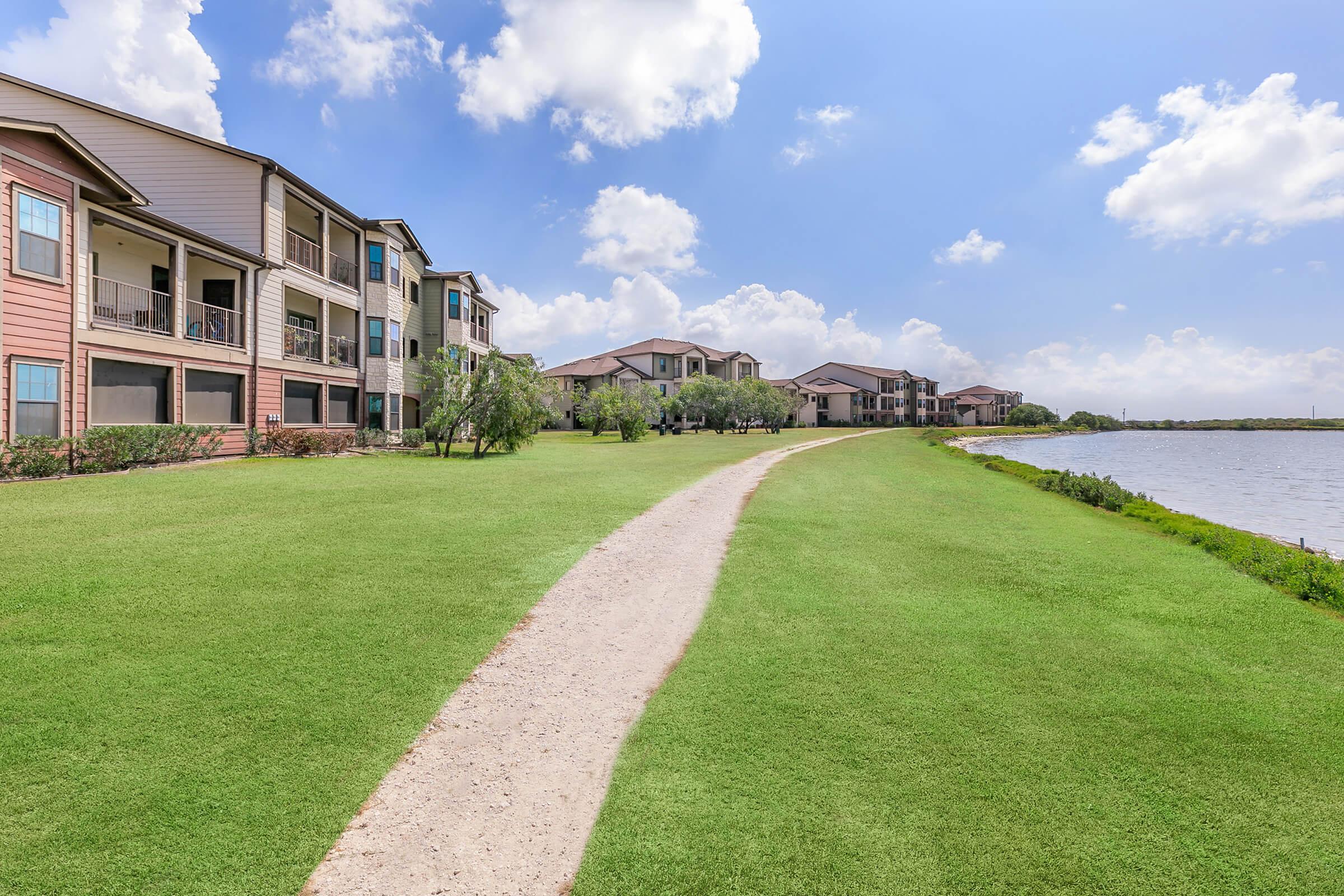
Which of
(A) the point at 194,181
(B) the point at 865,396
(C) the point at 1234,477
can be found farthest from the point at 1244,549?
(B) the point at 865,396

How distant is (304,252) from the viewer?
27.0m

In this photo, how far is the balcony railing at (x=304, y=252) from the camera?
1026 inches

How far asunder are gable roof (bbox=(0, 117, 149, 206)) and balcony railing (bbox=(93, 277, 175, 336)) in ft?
8.27

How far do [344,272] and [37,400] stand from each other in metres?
16.1

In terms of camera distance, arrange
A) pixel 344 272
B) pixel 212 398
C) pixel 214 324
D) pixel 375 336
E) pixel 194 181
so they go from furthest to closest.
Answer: pixel 375 336, pixel 344 272, pixel 194 181, pixel 214 324, pixel 212 398

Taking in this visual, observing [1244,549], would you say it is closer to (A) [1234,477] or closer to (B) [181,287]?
(B) [181,287]

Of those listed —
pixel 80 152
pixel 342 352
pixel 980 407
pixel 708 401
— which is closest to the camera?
pixel 80 152

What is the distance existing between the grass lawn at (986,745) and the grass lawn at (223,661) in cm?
175

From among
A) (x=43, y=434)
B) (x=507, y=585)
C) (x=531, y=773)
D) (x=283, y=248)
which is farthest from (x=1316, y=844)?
(x=283, y=248)

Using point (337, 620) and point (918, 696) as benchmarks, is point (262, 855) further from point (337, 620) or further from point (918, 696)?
point (918, 696)

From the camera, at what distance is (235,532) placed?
30.2ft

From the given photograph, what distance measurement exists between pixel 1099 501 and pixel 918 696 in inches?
621

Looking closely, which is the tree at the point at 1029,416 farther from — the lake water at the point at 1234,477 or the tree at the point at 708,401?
the tree at the point at 708,401

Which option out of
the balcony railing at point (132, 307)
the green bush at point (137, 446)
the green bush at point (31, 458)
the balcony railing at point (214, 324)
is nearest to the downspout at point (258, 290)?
the balcony railing at point (214, 324)
